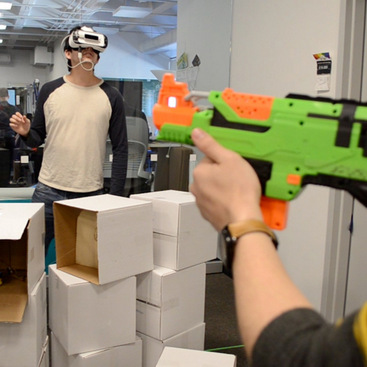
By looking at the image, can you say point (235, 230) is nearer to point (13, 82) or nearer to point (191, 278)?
point (191, 278)

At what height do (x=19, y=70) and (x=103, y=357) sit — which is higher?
(x=19, y=70)

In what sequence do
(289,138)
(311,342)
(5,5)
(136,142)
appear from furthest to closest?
(136,142), (5,5), (289,138), (311,342)

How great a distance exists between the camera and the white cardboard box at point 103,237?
1.85 m

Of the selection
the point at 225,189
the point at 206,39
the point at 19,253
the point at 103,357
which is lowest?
the point at 103,357

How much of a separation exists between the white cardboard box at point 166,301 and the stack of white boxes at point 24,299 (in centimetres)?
44

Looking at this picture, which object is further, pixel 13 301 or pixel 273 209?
pixel 13 301

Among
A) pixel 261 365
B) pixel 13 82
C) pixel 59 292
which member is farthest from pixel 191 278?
pixel 13 82

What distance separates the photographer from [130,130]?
3.66 meters

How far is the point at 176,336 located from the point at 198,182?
1.53 meters

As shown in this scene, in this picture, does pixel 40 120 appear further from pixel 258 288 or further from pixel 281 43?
pixel 258 288

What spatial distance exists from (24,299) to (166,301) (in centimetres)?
63

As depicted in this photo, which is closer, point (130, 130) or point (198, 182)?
point (198, 182)

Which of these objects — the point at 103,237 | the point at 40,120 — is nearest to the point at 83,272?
the point at 103,237

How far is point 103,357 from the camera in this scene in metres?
1.96
